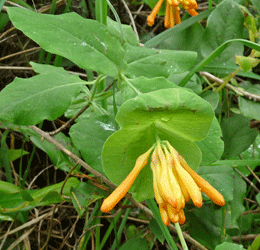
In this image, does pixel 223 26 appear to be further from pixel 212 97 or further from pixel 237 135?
pixel 237 135

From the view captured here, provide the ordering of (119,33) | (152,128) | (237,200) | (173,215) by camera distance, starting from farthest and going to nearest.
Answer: (237,200), (119,33), (152,128), (173,215)

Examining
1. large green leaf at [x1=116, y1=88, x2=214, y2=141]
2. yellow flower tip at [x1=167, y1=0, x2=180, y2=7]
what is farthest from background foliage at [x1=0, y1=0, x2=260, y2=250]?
yellow flower tip at [x1=167, y1=0, x2=180, y2=7]

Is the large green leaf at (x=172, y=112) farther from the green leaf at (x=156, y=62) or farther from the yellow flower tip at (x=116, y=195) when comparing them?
the green leaf at (x=156, y=62)

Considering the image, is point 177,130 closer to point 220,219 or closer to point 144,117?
point 144,117

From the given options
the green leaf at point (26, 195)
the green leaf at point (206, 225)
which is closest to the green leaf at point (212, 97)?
the green leaf at point (206, 225)

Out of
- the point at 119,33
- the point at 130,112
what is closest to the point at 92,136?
the point at 130,112

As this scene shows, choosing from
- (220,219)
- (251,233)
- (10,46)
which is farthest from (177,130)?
(10,46)

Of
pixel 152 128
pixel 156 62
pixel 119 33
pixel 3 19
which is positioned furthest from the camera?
pixel 3 19
